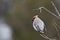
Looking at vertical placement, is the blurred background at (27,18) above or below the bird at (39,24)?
above

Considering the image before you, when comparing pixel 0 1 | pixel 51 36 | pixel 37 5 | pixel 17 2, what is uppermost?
pixel 0 1

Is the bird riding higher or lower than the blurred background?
lower

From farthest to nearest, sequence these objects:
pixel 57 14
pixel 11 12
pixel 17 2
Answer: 1. pixel 11 12
2. pixel 17 2
3. pixel 57 14

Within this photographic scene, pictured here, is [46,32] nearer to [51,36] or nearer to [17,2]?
[51,36]

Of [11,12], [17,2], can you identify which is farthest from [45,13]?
[11,12]

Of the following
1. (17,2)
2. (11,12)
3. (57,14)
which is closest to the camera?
(57,14)

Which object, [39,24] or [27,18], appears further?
[27,18]

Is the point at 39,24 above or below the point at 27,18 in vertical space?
below

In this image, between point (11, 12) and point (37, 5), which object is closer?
point (37, 5)
